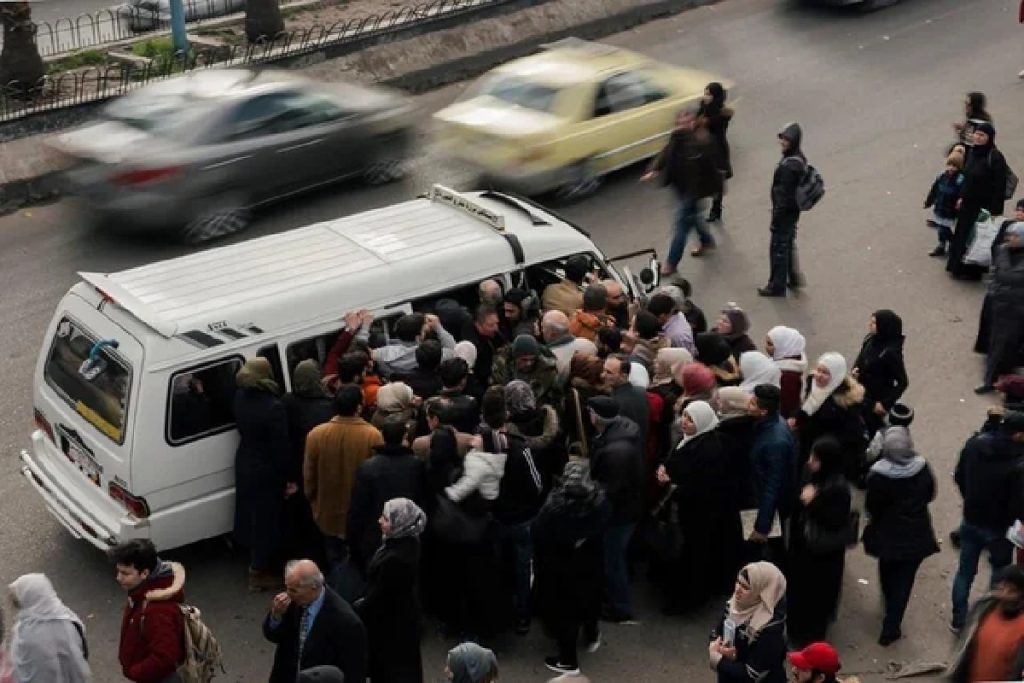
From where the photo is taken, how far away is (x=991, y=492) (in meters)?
8.74

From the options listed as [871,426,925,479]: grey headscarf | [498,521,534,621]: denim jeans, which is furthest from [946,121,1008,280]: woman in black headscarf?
[498,521,534,621]: denim jeans

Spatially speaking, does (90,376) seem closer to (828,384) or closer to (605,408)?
(605,408)

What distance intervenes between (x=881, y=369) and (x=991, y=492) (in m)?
1.85

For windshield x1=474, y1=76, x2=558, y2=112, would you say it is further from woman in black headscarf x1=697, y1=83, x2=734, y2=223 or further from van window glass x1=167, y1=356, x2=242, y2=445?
van window glass x1=167, y1=356, x2=242, y2=445

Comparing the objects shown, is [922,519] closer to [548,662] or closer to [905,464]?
[905,464]

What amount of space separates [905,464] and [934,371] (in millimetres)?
4500

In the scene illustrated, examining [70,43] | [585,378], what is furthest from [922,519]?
[70,43]

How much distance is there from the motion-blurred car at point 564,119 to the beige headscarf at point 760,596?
8267 millimetres

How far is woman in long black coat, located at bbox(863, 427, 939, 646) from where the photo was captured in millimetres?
8492

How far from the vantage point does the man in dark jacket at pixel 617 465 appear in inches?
340

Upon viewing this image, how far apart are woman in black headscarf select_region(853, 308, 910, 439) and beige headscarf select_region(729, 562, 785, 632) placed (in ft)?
10.6

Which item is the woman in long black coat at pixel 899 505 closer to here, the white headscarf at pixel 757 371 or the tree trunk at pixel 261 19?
the white headscarf at pixel 757 371

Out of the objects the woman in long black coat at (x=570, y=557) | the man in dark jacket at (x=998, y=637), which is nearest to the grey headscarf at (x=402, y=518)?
the woman in long black coat at (x=570, y=557)

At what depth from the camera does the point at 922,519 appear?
8641 mm
